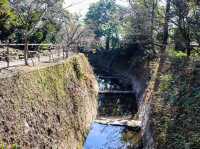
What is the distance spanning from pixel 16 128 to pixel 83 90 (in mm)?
10336

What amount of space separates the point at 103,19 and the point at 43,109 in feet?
175

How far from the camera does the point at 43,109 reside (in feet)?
36.8

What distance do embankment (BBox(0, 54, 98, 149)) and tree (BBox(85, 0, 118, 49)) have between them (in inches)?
1609

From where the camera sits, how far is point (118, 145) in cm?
1730

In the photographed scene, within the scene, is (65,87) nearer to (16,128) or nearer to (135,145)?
(135,145)

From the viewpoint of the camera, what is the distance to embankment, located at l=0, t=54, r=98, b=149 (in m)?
8.82

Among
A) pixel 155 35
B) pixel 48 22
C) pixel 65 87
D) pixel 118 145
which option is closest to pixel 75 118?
pixel 65 87

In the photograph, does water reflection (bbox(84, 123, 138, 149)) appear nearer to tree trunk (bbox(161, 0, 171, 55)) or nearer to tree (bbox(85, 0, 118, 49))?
tree trunk (bbox(161, 0, 171, 55))

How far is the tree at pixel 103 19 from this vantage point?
57938 millimetres

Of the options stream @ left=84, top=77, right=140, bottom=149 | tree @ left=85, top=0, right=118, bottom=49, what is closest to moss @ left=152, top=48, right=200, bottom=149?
stream @ left=84, top=77, right=140, bottom=149

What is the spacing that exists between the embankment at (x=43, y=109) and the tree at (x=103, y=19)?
40.9m

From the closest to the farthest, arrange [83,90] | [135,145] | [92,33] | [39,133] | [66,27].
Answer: [39,133] → [135,145] → [83,90] → [66,27] → [92,33]

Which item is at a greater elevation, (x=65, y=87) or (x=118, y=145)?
(x=65, y=87)

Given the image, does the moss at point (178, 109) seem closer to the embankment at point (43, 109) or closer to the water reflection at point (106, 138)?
the water reflection at point (106, 138)
